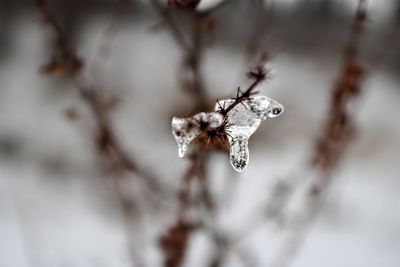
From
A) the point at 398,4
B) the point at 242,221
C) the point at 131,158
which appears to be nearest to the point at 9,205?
the point at 131,158

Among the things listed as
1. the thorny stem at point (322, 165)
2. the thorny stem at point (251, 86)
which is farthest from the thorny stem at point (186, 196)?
the thorny stem at point (251, 86)

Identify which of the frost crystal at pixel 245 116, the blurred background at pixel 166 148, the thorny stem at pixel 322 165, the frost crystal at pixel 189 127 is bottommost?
the frost crystal at pixel 245 116

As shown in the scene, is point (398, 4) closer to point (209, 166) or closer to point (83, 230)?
point (209, 166)

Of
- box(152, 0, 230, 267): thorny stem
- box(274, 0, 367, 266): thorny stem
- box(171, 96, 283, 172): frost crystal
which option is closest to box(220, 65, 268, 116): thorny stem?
box(171, 96, 283, 172): frost crystal

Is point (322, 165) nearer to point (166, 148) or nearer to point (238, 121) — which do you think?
point (166, 148)

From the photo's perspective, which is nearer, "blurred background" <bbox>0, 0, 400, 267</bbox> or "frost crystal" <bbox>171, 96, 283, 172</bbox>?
"frost crystal" <bbox>171, 96, 283, 172</bbox>

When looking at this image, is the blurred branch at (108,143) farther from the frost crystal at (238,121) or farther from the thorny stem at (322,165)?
the frost crystal at (238,121)

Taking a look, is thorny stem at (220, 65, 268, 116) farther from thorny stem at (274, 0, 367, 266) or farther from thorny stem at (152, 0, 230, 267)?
thorny stem at (274, 0, 367, 266)
